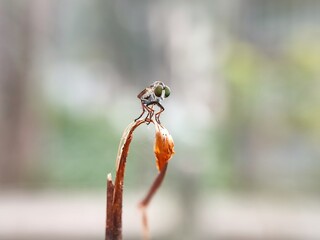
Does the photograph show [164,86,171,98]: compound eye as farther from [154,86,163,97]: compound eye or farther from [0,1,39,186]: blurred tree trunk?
[0,1,39,186]: blurred tree trunk

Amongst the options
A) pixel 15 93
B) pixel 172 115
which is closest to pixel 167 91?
pixel 172 115

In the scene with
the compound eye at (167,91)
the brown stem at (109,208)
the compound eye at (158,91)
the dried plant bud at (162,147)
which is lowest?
the brown stem at (109,208)

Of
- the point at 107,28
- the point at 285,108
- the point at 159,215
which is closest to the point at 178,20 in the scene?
the point at 159,215

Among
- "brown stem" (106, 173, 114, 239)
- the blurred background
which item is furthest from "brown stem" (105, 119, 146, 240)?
the blurred background

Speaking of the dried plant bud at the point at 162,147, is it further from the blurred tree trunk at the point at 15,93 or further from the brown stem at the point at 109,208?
the blurred tree trunk at the point at 15,93

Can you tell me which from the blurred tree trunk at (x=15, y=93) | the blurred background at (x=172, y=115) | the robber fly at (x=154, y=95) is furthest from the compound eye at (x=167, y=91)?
the blurred tree trunk at (x=15, y=93)
